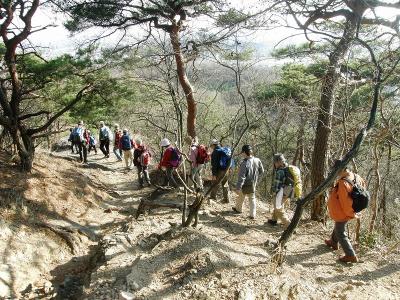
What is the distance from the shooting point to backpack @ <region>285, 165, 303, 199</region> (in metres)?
6.64

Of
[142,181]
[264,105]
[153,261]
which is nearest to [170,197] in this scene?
[142,181]

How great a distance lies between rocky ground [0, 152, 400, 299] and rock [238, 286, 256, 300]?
0.04 feet

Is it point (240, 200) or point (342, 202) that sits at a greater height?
point (342, 202)

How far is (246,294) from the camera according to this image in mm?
4215

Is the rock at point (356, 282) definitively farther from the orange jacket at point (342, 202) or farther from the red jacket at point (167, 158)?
the red jacket at point (167, 158)

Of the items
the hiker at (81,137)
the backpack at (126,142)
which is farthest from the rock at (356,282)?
the hiker at (81,137)

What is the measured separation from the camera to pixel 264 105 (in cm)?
1669

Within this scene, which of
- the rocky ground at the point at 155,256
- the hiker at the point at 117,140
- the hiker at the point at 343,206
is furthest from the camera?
the hiker at the point at 117,140

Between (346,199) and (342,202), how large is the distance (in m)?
0.08

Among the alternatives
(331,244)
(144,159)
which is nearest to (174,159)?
(144,159)

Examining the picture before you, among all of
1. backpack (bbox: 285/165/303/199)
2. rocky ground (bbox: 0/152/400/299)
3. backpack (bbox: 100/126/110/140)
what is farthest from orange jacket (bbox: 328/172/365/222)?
backpack (bbox: 100/126/110/140)

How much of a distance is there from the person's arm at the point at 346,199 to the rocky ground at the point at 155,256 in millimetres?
835

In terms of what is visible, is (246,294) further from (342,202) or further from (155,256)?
(342,202)

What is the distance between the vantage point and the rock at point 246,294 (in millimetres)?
4172
